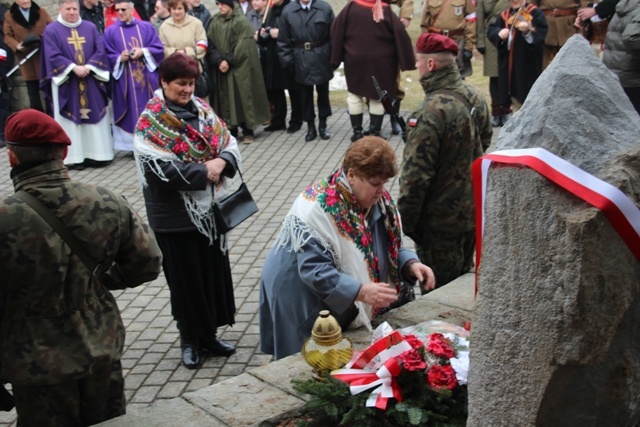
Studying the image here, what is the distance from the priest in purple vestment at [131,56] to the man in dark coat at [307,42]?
1700 mm

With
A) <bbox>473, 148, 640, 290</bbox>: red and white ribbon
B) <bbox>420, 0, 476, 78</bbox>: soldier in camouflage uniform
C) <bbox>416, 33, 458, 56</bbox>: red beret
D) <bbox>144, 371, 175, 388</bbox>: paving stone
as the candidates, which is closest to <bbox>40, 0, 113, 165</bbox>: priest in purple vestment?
<bbox>420, 0, 476, 78</bbox>: soldier in camouflage uniform

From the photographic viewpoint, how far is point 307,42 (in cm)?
1134

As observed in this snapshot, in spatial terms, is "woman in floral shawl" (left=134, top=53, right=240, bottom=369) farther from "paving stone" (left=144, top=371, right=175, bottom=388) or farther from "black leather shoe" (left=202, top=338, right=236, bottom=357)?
"paving stone" (left=144, top=371, right=175, bottom=388)

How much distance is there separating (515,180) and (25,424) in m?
2.46

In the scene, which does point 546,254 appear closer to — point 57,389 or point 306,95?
point 57,389

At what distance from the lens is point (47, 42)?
10492 mm

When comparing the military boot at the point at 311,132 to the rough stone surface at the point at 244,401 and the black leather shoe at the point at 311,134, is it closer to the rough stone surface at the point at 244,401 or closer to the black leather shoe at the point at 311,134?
the black leather shoe at the point at 311,134

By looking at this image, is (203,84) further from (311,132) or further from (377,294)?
(377,294)

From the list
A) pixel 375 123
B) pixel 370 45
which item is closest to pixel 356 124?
pixel 375 123

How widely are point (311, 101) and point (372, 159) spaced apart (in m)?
7.98

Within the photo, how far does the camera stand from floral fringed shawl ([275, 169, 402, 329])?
3973mm

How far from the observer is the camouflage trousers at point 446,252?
17.4 ft

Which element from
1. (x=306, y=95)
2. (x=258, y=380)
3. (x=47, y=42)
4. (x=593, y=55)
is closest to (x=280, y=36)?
(x=306, y=95)

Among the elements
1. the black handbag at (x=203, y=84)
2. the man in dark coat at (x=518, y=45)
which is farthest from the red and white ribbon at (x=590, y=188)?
the black handbag at (x=203, y=84)
